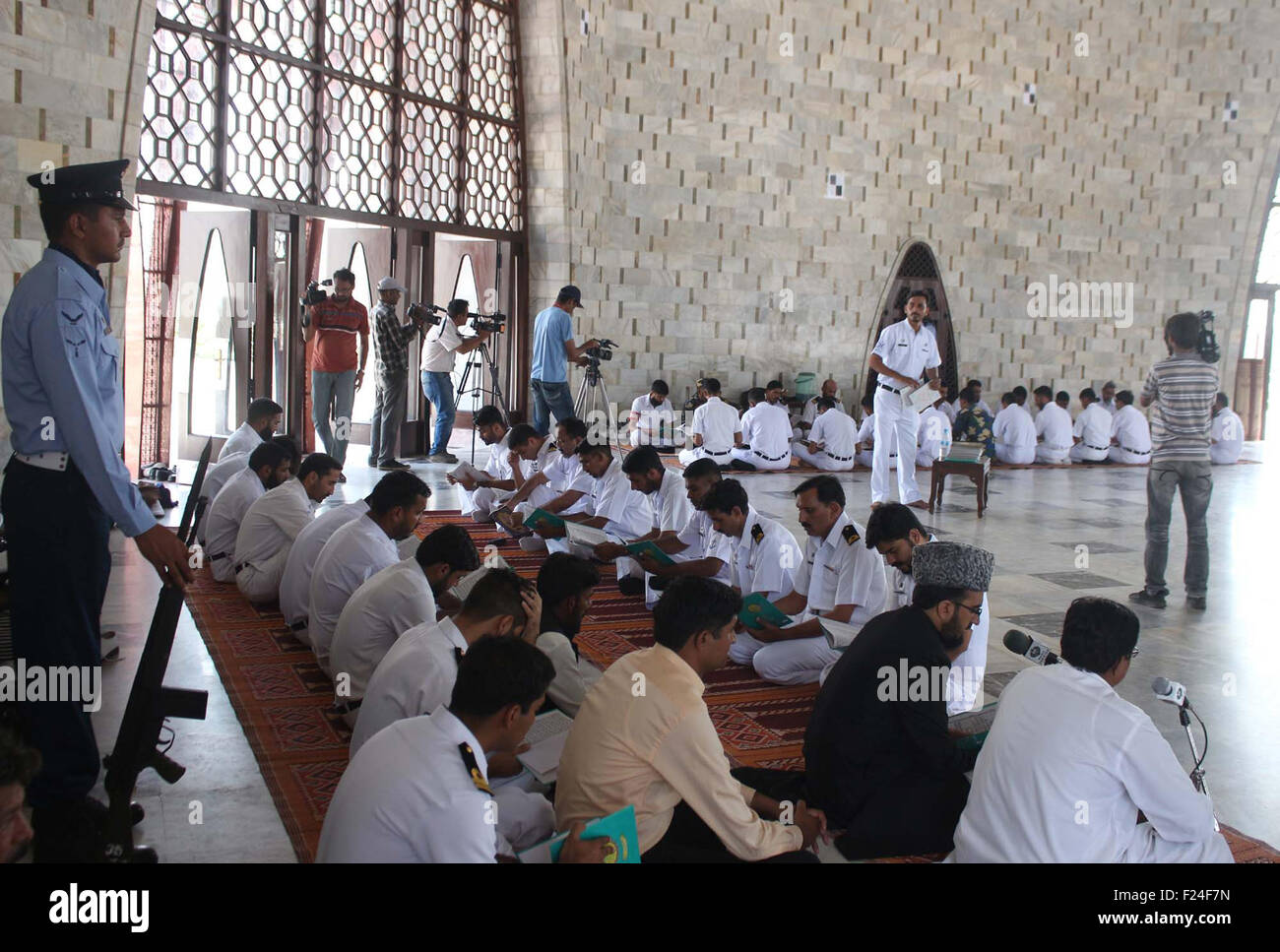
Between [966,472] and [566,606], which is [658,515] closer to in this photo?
[566,606]

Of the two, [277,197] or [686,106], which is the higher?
[686,106]

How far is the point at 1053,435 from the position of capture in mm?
11461

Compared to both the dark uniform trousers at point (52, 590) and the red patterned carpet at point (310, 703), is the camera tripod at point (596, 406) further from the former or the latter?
the dark uniform trousers at point (52, 590)

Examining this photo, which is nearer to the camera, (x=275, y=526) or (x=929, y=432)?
(x=275, y=526)

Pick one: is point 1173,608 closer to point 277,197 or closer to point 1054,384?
point 277,197

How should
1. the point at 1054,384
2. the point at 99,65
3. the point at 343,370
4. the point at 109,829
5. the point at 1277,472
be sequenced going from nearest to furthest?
1. the point at 109,829
2. the point at 99,65
3. the point at 343,370
4. the point at 1277,472
5. the point at 1054,384

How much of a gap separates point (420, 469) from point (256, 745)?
5.64 metres

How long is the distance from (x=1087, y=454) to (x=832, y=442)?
10.7ft

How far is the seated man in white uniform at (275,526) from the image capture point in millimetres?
4699

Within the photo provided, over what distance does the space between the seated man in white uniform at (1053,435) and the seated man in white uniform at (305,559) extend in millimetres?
8898

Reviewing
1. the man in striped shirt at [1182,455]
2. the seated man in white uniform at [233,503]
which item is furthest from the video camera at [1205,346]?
the seated man in white uniform at [233,503]

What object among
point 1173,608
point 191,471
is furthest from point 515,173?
point 1173,608

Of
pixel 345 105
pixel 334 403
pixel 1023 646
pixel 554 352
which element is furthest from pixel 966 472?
pixel 345 105

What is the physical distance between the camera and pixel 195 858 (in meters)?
2.54
